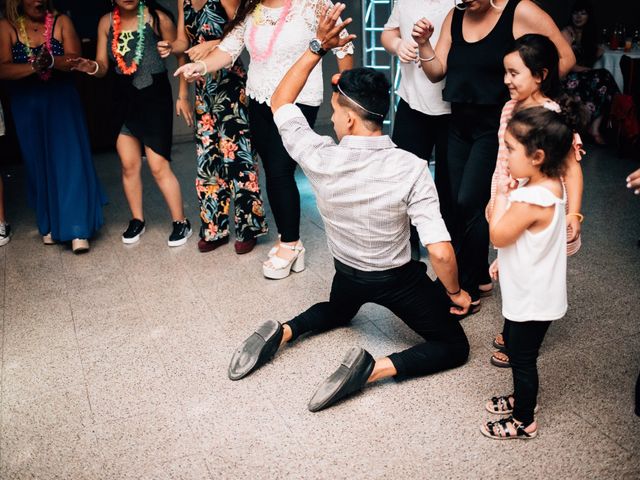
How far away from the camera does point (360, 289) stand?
2066 mm

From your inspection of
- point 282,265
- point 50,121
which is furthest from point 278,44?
point 50,121

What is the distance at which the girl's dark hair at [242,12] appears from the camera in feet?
8.85

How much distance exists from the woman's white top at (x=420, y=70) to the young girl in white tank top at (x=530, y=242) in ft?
2.60

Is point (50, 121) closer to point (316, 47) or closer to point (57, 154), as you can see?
point (57, 154)

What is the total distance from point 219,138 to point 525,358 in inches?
78.0

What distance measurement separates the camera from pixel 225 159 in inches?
124

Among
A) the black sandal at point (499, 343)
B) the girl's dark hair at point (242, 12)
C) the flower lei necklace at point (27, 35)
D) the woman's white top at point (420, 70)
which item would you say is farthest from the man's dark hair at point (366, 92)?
the flower lei necklace at point (27, 35)

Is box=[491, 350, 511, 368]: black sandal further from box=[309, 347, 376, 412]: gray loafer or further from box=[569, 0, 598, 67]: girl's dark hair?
box=[569, 0, 598, 67]: girl's dark hair

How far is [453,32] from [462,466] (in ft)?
5.02

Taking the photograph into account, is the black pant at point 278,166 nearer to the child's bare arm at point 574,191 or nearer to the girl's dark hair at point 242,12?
the girl's dark hair at point 242,12

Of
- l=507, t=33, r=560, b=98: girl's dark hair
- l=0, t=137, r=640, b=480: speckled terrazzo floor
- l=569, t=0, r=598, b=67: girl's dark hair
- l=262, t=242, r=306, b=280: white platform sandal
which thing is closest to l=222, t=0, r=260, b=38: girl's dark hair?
l=262, t=242, r=306, b=280: white platform sandal

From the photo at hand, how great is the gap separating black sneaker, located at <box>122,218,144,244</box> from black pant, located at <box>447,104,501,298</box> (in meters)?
1.90

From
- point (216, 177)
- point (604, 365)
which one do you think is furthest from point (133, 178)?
point (604, 365)

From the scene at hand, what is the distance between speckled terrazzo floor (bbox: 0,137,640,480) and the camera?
5.76ft
